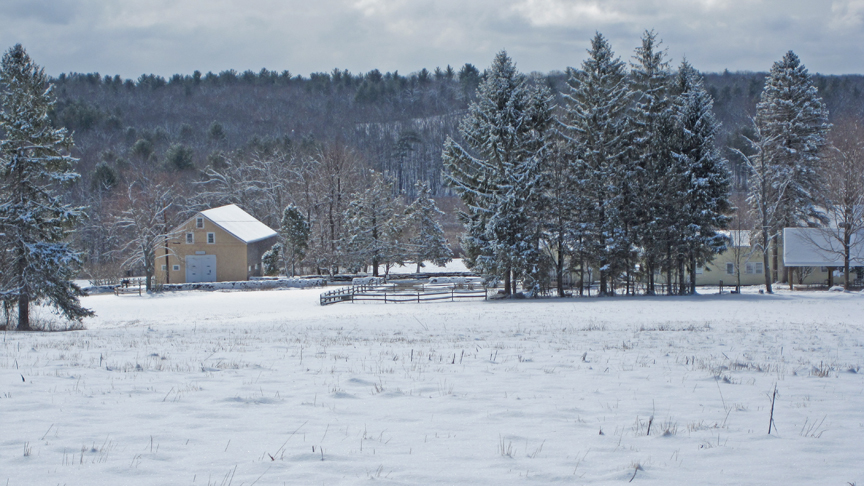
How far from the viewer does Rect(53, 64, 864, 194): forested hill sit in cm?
12569

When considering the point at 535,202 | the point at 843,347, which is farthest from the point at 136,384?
the point at 535,202

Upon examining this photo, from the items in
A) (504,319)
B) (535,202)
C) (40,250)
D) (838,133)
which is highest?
(838,133)

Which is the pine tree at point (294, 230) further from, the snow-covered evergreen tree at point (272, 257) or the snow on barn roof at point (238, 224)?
the snow on barn roof at point (238, 224)

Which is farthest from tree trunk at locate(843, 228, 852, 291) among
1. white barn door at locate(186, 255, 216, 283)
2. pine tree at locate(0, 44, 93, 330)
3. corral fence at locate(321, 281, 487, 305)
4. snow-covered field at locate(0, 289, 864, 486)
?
white barn door at locate(186, 255, 216, 283)

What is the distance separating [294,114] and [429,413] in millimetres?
176334

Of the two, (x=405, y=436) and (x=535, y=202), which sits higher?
(x=535, y=202)

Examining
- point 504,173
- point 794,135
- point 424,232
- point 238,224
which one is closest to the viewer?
point 504,173

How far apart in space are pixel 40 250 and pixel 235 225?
123ft

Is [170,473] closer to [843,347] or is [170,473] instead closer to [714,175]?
[843,347]

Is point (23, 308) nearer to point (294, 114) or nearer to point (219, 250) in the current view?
point (219, 250)

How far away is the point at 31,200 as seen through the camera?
88.2ft

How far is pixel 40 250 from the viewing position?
86.0ft

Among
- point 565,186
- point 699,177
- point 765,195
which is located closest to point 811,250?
point 765,195

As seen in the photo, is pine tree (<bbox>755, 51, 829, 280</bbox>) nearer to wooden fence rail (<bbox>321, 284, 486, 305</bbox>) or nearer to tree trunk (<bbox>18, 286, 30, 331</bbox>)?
wooden fence rail (<bbox>321, 284, 486, 305</bbox>)
